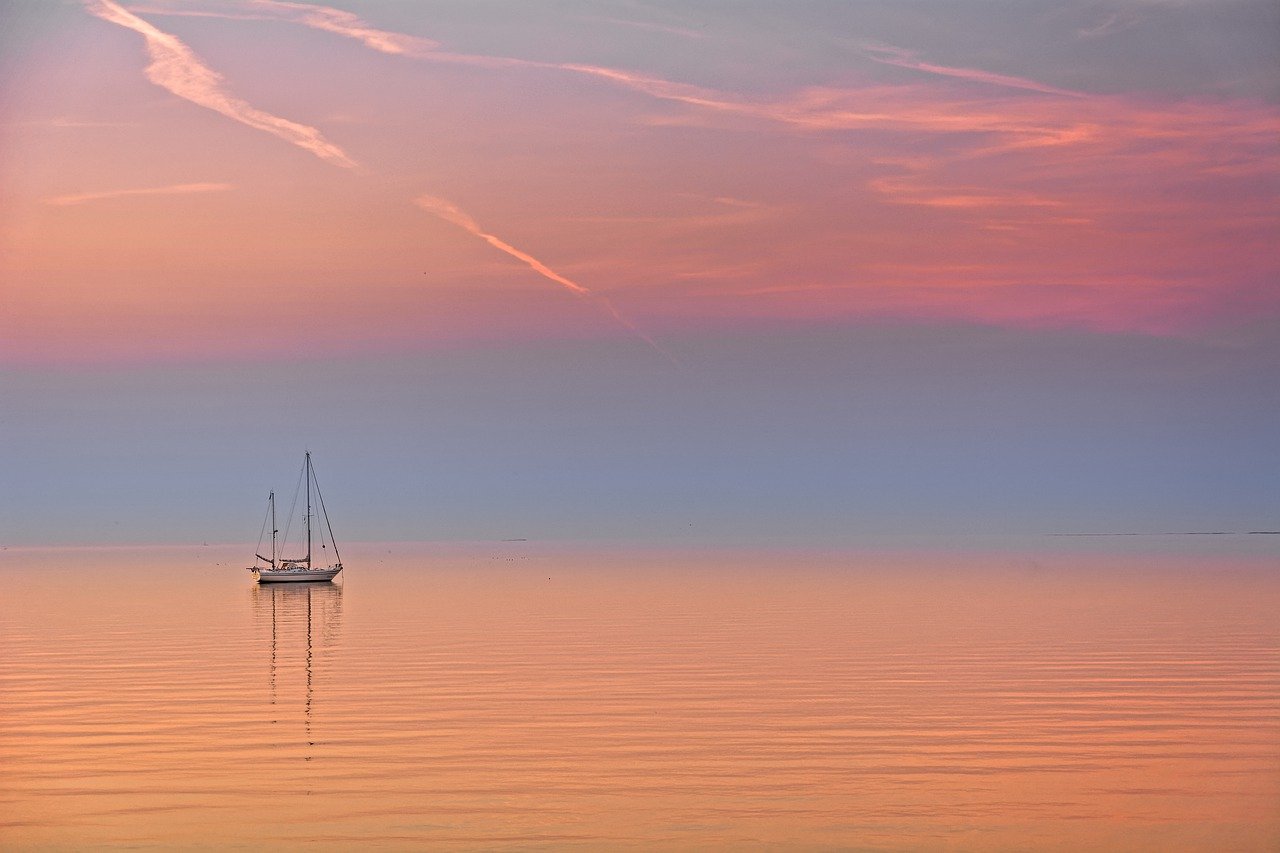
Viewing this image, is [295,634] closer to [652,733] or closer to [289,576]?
[652,733]

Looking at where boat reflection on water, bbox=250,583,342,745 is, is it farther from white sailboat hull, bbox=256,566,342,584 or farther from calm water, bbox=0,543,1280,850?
white sailboat hull, bbox=256,566,342,584

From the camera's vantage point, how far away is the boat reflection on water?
54750 mm

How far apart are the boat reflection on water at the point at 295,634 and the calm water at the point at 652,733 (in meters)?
0.50

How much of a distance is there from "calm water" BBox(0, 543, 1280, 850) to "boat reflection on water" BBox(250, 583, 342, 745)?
0.50m

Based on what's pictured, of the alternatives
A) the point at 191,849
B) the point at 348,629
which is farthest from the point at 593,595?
the point at 191,849

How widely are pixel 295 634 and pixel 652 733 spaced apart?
50.3 metres

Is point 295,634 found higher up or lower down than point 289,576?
lower down

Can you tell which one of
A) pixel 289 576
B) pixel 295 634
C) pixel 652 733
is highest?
pixel 289 576

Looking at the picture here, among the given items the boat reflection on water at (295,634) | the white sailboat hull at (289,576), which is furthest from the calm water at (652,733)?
the white sailboat hull at (289,576)

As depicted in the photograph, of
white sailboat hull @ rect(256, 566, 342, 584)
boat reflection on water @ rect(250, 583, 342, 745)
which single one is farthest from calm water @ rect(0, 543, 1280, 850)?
white sailboat hull @ rect(256, 566, 342, 584)

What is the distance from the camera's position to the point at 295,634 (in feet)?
297

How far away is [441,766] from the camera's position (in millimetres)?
39062

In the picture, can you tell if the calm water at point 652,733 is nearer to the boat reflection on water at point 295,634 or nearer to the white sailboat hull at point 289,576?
the boat reflection on water at point 295,634

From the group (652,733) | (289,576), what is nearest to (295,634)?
(652,733)
